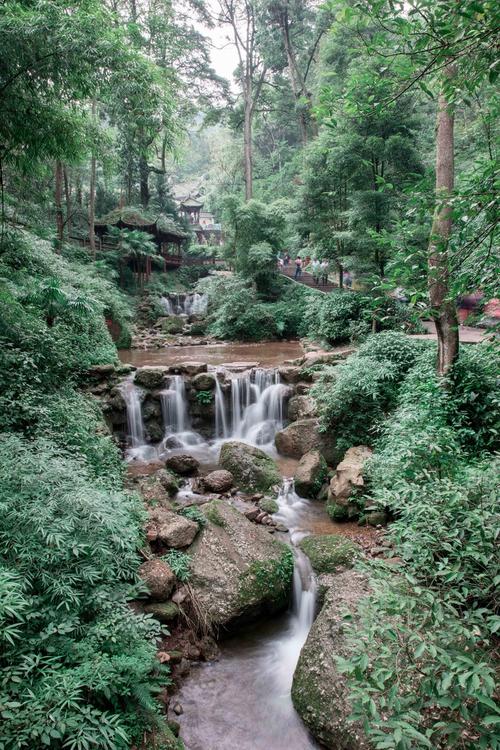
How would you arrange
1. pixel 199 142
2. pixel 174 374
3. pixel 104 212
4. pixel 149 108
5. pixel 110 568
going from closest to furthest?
1. pixel 110 568
2. pixel 149 108
3. pixel 174 374
4. pixel 104 212
5. pixel 199 142

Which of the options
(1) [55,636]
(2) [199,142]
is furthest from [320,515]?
(2) [199,142]

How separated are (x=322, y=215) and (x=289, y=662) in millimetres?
11780

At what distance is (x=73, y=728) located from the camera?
2211mm

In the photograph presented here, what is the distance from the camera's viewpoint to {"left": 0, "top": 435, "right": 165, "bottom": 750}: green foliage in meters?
2.23

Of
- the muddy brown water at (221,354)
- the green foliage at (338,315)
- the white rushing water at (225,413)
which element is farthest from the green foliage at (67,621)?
the green foliage at (338,315)

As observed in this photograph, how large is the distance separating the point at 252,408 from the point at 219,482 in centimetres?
307

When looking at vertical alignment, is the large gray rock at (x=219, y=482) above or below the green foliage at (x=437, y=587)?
below

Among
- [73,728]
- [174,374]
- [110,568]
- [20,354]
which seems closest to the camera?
[73,728]

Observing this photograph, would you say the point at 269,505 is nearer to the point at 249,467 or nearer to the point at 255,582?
the point at 249,467

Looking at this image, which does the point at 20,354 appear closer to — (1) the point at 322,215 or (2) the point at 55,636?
(2) the point at 55,636

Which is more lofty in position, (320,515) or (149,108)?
(149,108)

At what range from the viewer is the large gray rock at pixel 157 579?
3.74 m

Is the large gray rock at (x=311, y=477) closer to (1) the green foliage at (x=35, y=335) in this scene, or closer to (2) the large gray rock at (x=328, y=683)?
(2) the large gray rock at (x=328, y=683)

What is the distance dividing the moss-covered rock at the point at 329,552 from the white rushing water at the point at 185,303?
15061 millimetres
